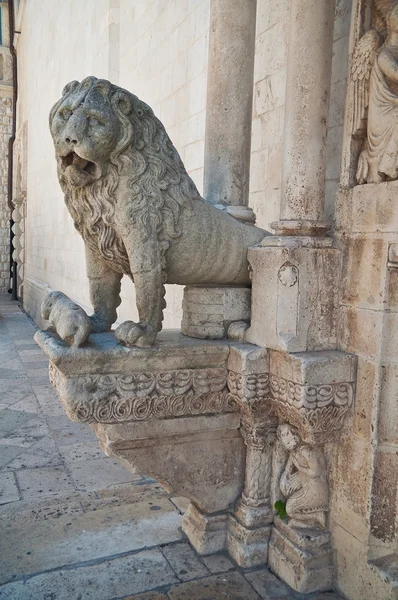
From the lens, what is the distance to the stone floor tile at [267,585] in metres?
2.05

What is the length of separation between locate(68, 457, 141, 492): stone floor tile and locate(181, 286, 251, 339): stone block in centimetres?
123

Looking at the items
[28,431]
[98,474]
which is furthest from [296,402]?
[28,431]

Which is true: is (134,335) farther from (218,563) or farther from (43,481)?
(43,481)

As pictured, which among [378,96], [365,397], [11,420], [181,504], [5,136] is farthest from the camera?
[5,136]

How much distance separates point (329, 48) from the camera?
2.06m

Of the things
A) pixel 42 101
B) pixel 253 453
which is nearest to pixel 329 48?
pixel 253 453

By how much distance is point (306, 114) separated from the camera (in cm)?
207

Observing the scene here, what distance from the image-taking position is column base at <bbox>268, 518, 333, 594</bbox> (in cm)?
207

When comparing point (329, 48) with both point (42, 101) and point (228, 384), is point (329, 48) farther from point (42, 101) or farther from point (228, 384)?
point (42, 101)

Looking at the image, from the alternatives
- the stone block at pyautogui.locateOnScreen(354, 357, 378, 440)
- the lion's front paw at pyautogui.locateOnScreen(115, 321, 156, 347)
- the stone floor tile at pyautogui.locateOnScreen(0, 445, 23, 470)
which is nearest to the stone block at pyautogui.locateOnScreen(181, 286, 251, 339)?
the lion's front paw at pyautogui.locateOnScreen(115, 321, 156, 347)

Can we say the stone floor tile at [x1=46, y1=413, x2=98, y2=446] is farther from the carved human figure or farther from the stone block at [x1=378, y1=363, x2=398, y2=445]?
the stone block at [x1=378, y1=363, x2=398, y2=445]

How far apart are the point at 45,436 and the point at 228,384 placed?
212cm

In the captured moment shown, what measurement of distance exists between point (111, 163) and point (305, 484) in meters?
1.46

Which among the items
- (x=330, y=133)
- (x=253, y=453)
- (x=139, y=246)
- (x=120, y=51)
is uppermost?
(x=120, y=51)
